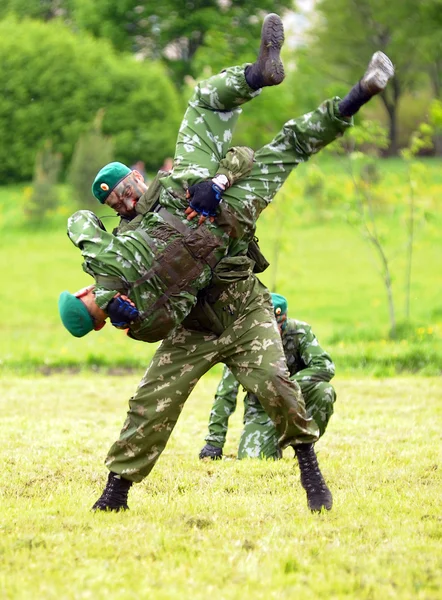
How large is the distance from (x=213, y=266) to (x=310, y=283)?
17.2 metres

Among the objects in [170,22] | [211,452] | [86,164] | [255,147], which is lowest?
[211,452]

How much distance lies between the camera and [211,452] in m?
7.43

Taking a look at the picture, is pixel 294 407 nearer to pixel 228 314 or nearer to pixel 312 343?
pixel 228 314

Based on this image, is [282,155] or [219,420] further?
[219,420]

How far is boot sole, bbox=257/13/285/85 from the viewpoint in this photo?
16.9ft

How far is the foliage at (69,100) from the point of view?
3225 centimetres

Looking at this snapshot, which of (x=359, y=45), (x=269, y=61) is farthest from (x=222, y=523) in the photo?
(x=359, y=45)

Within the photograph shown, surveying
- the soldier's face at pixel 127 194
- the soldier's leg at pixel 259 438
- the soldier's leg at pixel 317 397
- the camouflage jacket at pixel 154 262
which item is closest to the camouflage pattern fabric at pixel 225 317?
the camouflage jacket at pixel 154 262

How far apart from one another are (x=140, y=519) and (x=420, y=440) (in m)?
3.37

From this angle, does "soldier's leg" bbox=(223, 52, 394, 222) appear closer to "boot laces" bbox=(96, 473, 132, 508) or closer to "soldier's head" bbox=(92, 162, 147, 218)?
"soldier's head" bbox=(92, 162, 147, 218)

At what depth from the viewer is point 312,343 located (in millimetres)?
7500

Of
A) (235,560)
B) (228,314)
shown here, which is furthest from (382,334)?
(235,560)

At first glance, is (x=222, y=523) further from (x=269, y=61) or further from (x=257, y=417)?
(x=269, y=61)

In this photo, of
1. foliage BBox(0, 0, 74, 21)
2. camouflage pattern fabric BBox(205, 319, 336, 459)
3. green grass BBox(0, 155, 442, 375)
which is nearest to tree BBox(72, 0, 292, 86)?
foliage BBox(0, 0, 74, 21)
